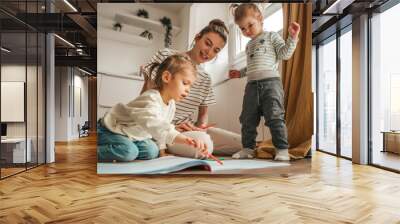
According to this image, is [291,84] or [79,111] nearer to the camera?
[291,84]

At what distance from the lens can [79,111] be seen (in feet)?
52.0

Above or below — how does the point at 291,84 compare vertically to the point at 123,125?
above

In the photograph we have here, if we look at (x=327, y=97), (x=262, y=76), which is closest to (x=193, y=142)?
(x=262, y=76)

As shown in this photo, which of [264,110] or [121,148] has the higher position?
[264,110]

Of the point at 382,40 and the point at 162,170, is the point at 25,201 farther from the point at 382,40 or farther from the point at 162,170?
the point at 382,40

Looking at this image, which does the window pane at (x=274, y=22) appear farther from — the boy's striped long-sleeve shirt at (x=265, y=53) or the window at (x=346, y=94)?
the window at (x=346, y=94)

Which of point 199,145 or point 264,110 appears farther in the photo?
point 264,110

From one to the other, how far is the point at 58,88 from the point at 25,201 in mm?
10657

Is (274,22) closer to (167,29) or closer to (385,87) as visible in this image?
(167,29)

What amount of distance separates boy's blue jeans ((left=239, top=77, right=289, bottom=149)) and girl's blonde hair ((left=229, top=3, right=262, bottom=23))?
871 mm

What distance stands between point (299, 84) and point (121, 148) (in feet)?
8.11

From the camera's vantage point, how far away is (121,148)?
4988 mm

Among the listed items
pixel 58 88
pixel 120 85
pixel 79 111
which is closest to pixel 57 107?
pixel 58 88

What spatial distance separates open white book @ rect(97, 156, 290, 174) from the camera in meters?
4.95
